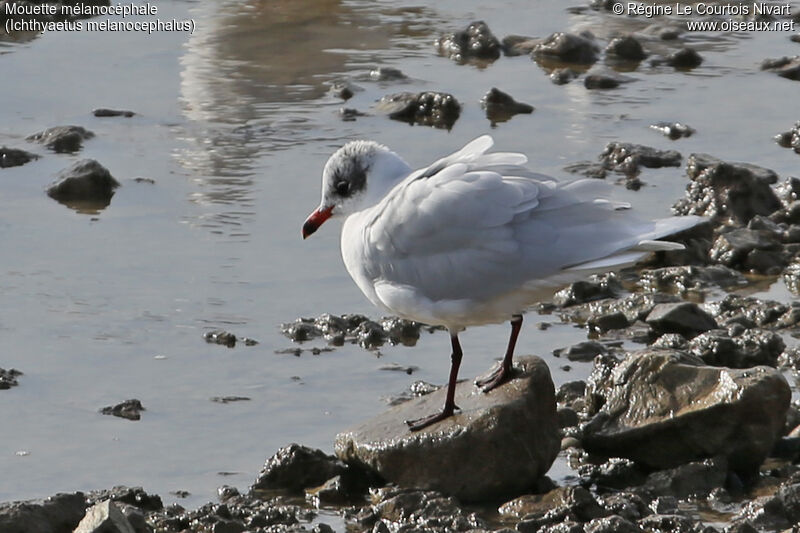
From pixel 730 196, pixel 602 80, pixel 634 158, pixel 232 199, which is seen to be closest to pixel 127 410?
pixel 232 199

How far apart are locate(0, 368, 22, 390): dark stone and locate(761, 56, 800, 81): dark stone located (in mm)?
6518

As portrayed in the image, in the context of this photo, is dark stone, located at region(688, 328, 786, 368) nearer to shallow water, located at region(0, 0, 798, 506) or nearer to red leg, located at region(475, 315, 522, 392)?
shallow water, located at region(0, 0, 798, 506)

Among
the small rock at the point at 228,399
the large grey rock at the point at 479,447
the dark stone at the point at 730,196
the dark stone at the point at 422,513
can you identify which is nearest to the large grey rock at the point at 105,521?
the dark stone at the point at 422,513

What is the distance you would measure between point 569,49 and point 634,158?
251 cm

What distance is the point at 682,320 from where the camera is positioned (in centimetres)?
680

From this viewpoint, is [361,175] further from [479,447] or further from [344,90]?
[344,90]

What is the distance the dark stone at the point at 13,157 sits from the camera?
9253 millimetres

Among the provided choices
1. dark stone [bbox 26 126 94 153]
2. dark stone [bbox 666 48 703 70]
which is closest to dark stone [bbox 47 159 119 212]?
dark stone [bbox 26 126 94 153]

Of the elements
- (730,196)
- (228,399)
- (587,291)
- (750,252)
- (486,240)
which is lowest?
(228,399)

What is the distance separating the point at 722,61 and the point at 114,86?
14.7ft

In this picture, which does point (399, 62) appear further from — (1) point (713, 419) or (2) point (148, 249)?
(1) point (713, 419)

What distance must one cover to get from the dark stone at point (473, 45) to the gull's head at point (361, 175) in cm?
557

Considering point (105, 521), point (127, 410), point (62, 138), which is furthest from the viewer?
point (62, 138)

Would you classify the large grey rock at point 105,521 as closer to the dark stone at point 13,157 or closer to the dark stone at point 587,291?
the dark stone at point 587,291
